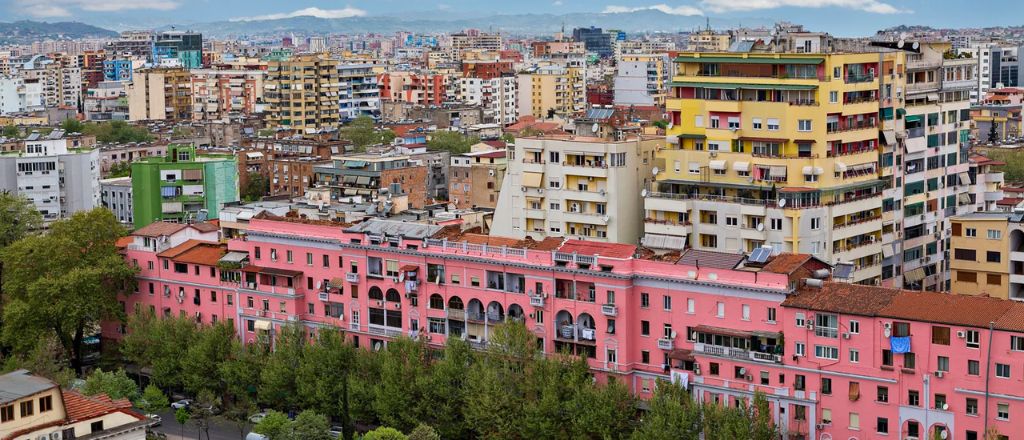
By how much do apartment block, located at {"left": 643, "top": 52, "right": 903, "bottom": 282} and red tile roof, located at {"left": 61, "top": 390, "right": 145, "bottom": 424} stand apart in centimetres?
1863

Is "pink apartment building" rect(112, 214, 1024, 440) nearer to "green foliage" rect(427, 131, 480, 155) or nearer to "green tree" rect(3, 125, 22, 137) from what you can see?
"green foliage" rect(427, 131, 480, 155)

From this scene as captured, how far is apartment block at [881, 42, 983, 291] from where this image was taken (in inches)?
2100

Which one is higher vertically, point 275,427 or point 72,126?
point 72,126

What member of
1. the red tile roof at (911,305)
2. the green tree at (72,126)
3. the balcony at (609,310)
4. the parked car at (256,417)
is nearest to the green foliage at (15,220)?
the parked car at (256,417)

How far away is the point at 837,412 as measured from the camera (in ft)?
138

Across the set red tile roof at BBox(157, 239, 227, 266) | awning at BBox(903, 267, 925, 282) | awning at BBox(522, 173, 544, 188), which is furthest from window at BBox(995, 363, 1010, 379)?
red tile roof at BBox(157, 239, 227, 266)

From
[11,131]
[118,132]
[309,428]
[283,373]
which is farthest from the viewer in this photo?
[118,132]

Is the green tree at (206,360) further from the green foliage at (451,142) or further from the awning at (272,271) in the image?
the green foliage at (451,142)

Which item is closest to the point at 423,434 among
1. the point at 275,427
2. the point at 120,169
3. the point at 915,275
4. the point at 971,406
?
the point at 275,427

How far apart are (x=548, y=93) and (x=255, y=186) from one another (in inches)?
2212

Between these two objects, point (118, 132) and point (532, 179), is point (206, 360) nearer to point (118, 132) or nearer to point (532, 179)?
point (532, 179)

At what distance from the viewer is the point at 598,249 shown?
1866 inches

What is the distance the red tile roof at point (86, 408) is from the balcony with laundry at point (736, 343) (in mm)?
14724

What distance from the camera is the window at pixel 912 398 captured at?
4092 centimetres
